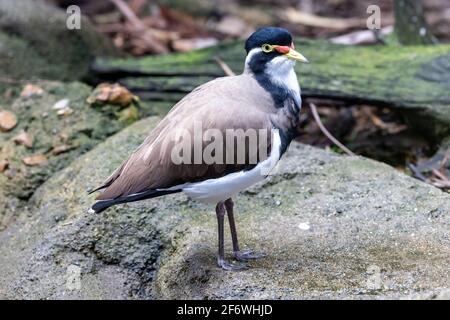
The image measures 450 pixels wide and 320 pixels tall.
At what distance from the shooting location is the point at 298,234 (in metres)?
5.19

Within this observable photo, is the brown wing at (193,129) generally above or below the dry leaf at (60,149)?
above

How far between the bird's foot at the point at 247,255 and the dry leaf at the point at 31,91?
2.89 m

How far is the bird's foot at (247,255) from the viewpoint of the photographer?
492 cm

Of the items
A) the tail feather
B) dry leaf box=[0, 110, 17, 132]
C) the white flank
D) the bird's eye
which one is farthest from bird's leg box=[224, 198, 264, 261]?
dry leaf box=[0, 110, 17, 132]

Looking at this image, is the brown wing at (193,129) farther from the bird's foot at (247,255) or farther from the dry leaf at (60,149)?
the dry leaf at (60,149)

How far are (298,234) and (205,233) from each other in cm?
60

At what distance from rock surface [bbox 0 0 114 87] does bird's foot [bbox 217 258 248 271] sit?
11.9 feet

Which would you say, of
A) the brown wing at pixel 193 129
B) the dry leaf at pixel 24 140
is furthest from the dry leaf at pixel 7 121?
the brown wing at pixel 193 129

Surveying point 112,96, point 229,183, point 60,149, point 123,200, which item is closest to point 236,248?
point 229,183

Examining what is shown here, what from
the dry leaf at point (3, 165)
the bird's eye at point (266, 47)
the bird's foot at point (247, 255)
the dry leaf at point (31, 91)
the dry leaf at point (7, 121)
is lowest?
the bird's foot at point (247, 255)

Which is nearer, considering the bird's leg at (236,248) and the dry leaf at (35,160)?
the bird's leg at (236,248)
